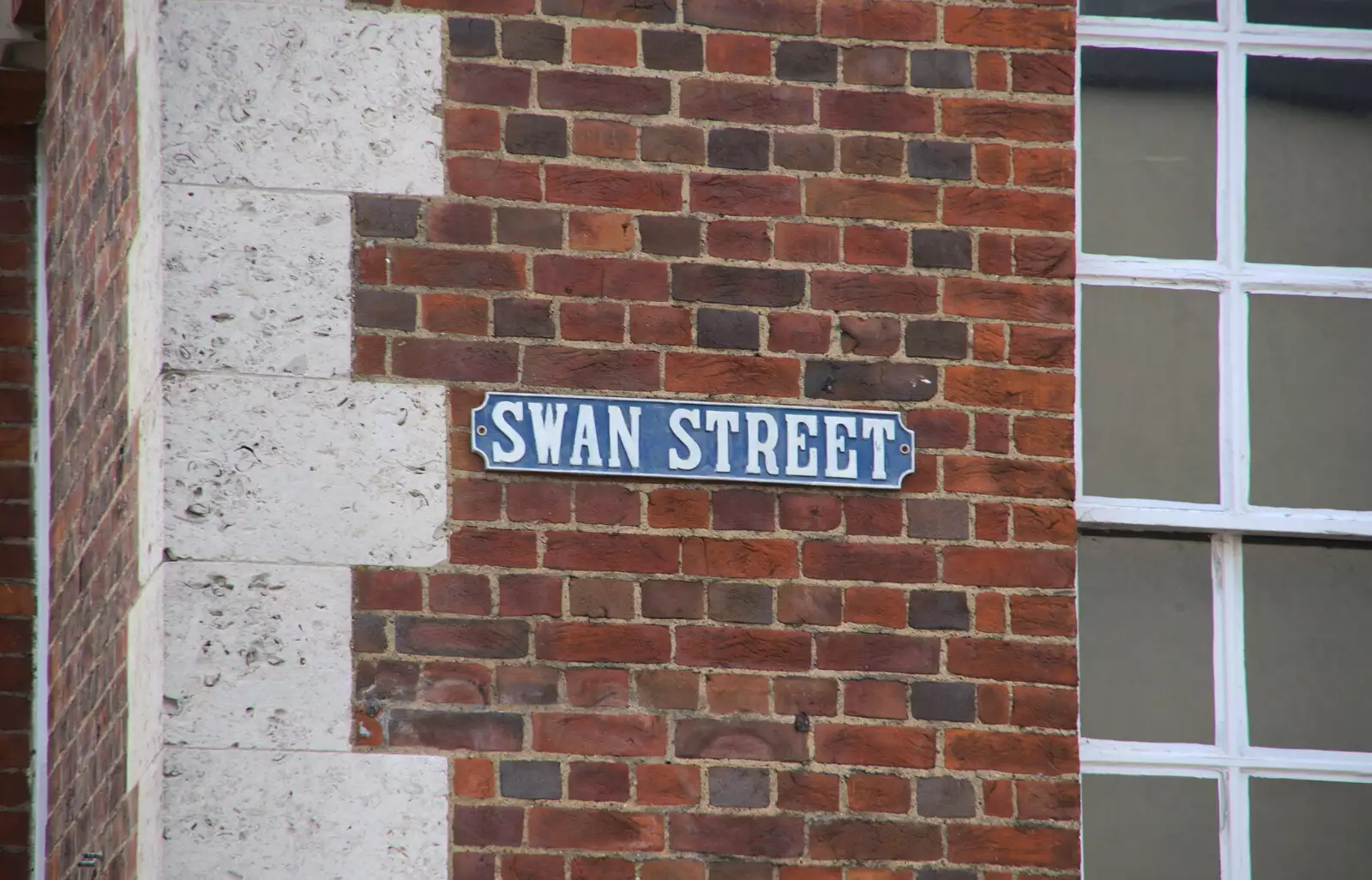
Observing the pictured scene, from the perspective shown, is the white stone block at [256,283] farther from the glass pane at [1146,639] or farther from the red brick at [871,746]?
the glass pane at [1146,639]

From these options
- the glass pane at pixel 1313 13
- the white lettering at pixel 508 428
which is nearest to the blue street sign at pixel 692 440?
the white lettering at pixel 508 428

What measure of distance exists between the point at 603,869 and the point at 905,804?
673mm

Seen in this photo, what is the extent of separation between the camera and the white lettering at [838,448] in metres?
4.25

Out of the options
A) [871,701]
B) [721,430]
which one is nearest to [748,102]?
[721,430]

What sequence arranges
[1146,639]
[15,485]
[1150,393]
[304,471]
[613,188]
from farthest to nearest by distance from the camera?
[15,485] → [1150,393] → [1146,639] → [613,188] → [304,471]

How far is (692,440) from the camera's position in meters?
4.21

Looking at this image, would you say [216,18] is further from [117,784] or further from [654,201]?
[117,784]

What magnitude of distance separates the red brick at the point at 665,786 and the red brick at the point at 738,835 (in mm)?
35

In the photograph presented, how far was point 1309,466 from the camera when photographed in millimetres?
4633

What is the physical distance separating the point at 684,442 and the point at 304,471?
83 centimetres

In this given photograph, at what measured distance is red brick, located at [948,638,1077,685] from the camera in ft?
13.8

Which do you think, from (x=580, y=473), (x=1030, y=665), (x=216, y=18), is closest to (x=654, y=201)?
(x=580, y=473)

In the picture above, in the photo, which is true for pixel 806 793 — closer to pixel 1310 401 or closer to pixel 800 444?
pixel 800 444

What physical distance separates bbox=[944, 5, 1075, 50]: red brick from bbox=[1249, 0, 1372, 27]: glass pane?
632mm
